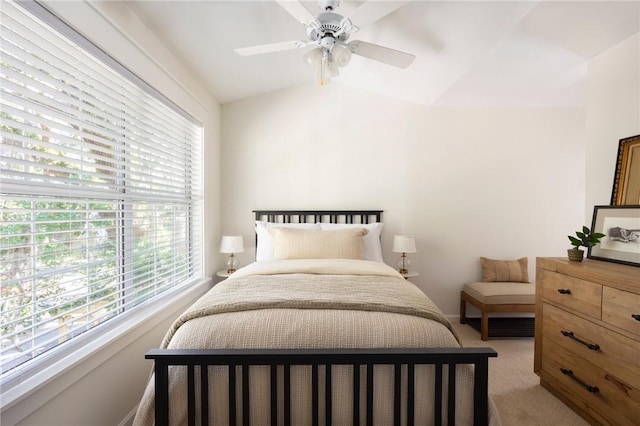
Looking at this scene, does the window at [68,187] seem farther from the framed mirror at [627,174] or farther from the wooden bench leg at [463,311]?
the framed mirror at [627,174]

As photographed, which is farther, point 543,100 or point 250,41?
point 543,100

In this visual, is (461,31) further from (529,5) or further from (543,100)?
(543,100)

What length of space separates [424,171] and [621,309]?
214cm

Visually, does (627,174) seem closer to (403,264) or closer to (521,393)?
(521,393)

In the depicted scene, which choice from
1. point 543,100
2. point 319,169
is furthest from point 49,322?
point 543,100

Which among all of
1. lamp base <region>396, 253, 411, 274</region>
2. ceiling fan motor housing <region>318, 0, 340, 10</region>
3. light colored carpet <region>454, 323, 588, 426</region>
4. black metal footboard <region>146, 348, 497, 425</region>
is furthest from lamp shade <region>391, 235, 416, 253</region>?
ceiling fan motor housing <region>318, 0, 340, 10</region>

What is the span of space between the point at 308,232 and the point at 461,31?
1.91 meters

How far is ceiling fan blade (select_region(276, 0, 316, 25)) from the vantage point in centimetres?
162

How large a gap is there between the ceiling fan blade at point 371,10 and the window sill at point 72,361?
7.07 ft

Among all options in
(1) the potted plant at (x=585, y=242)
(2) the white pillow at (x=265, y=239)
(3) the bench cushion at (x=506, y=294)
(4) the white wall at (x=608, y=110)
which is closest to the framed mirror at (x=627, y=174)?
(4) the white wall at (x=608, y=110)

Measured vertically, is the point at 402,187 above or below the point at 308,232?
above

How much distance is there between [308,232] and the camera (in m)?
2.84

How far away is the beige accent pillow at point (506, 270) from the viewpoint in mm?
3312

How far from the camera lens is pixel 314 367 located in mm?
1213
